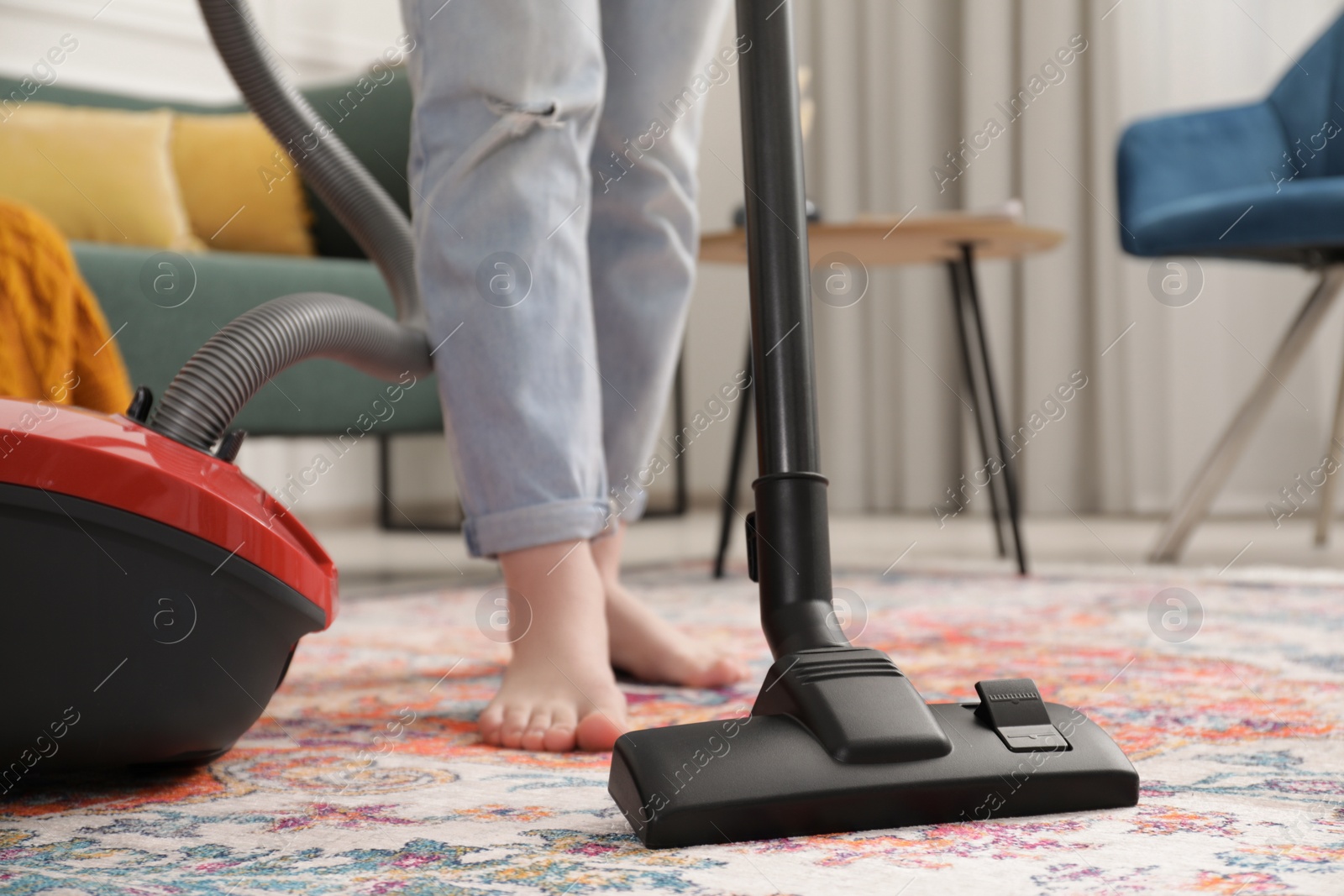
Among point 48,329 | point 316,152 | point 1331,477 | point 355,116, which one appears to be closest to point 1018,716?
point 316,152

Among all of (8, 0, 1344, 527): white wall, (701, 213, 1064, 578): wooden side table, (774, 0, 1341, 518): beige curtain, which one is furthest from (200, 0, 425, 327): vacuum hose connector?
(774, 0, 1341, 518): beige curtain

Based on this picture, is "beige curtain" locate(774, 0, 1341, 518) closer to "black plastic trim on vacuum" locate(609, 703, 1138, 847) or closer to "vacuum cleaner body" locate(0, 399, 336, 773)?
"black plastic trim on vacuum" locate(609, 703, 1138, 847)

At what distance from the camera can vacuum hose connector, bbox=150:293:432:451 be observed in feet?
2.15

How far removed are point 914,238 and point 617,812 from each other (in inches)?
49.4

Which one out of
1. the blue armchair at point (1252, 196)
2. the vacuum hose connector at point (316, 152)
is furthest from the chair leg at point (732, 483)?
the vacuum hose connector at point (316, 152)

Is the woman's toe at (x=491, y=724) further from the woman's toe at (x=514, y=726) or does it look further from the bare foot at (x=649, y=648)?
the bare foot at (x=649, y=648)

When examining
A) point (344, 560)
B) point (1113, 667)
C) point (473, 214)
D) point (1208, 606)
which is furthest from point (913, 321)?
point (473, 214)

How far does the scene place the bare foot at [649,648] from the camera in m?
0.92

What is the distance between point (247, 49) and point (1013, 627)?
0.82 m

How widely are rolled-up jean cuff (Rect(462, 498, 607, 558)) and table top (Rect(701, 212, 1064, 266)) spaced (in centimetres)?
80

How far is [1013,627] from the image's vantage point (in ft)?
3.93

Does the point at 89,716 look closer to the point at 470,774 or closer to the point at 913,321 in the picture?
the point at 470,774

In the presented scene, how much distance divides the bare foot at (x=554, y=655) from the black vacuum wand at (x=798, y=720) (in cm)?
18

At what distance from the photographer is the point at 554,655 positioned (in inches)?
30.7
